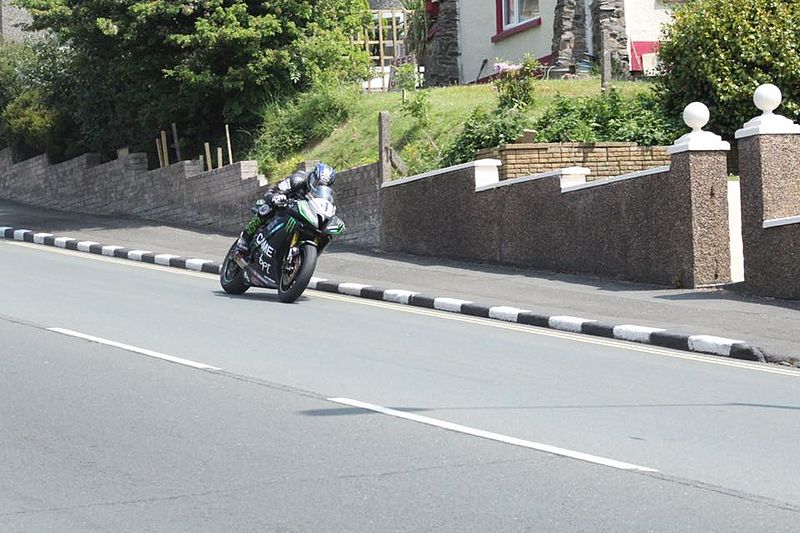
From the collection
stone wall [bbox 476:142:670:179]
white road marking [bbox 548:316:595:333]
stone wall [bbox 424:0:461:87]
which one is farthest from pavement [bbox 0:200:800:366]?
stone wall [bbox 424:0:461:87]

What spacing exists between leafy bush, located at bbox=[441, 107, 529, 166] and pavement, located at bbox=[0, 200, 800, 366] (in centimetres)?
192

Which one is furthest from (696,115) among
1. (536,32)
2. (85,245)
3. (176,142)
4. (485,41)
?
(485,41)

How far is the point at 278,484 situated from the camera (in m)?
7.34

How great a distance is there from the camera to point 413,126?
24.6 m

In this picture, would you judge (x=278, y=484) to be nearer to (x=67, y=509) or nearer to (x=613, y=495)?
(x=67, y=509)

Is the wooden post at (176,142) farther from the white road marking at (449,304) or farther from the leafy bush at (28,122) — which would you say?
the white road marking at (449,304)

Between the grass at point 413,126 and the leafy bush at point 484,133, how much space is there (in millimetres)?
674

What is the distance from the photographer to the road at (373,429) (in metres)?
6.82

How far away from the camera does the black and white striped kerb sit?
13.3 meters

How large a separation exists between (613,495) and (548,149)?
14.0m

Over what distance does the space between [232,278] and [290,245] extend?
118 cm

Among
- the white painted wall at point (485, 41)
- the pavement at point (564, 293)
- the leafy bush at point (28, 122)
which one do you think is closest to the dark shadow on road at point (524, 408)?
the pavement at point (564, 293)

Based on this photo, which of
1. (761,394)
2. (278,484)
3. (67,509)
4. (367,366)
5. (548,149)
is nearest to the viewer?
(67,509)

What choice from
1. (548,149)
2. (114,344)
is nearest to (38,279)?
(114,344)
